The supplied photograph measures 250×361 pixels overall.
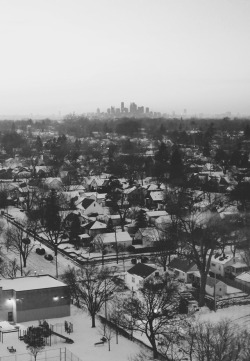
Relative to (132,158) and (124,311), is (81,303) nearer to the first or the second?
(124,311)

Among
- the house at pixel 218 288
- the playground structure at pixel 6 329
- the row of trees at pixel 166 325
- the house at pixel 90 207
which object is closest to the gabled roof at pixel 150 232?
the house at pixel 90 207

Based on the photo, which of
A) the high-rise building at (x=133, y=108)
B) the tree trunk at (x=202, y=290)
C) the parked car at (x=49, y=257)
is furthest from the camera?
the high-rise building at (x=133, y=108)

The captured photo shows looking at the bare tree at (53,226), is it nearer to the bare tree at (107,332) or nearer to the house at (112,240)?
the house at (112,240)

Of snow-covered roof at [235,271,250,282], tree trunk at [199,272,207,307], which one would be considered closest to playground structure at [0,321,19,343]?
tree trunk at [199,272,207,307]

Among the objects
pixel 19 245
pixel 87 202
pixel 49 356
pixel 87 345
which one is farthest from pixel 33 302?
pixel 87 202

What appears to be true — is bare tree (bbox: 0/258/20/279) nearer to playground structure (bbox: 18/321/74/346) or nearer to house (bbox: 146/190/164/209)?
playground structure (bbox: 18/321/74/346)

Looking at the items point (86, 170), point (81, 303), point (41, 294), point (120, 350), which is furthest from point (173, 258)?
point (86, 170)

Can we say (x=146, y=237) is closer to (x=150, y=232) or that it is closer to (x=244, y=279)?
(x=150, y=232)
